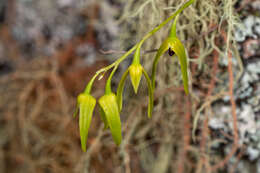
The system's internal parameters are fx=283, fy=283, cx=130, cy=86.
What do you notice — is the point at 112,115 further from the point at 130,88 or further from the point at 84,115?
the point at 130,88

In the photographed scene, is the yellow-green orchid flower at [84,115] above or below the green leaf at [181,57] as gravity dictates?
below

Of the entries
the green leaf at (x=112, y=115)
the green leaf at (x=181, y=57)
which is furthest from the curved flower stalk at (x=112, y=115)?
the green leaf at (x=181, y=57)

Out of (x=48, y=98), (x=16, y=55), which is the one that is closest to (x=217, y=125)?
(x=48, y=98)

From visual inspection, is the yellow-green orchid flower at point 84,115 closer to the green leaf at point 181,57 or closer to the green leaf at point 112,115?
the green leaf at point 112,115

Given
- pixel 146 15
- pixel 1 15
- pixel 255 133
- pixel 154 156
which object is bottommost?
pixel 154 156

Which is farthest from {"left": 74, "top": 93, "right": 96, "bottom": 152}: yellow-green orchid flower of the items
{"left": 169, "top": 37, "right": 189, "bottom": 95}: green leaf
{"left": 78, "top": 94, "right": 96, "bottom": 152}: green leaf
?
{"left": 169, "top": 37, "right": 189, "bottom": 95}: green leaf

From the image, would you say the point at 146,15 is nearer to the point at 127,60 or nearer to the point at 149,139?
the point at 127,60

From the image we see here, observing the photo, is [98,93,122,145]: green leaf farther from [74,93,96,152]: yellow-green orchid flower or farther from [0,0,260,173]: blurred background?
[0,0,260,173]: blurred background
